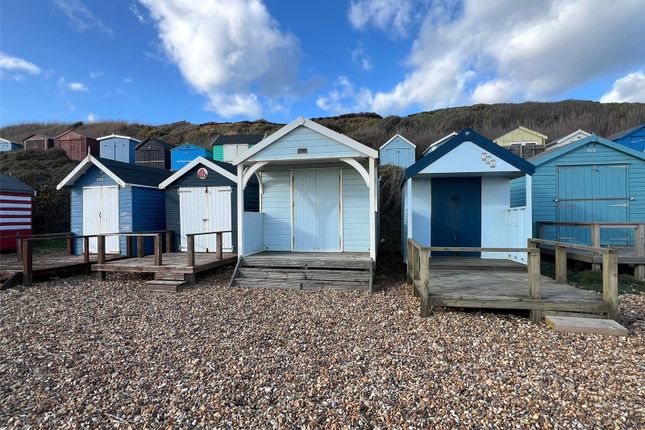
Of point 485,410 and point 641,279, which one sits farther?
point 641,279

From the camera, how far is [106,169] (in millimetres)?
10578

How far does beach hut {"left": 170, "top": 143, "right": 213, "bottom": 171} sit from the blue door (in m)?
22.5

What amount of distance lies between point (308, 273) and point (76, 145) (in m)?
34.9

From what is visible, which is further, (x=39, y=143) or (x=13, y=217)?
(x=39, y=143)

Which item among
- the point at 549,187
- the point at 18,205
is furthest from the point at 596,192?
the point at 18,205

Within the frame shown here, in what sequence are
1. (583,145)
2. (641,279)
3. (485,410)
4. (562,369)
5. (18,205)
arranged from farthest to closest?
1. (18,205)
2. (583,145)
3. (641,279)
4. (562,369)
5. (485,410)

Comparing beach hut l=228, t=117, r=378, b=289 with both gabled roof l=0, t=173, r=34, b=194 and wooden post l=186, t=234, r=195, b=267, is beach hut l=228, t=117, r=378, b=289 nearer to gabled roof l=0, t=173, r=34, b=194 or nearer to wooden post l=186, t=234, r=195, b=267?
wooden post l=186, t=234, r=195, b=267

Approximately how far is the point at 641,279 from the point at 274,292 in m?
7.90

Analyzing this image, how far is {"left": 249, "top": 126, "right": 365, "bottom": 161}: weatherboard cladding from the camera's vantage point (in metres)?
7.42

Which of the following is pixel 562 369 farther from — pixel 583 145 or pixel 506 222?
pixel 583 145

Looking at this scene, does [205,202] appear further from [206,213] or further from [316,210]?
[316,210]

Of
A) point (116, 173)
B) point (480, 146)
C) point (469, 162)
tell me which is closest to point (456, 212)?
point (469, 162)

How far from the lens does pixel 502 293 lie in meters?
4.95

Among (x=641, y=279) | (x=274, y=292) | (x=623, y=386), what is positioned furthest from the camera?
(x=641, y=279)
